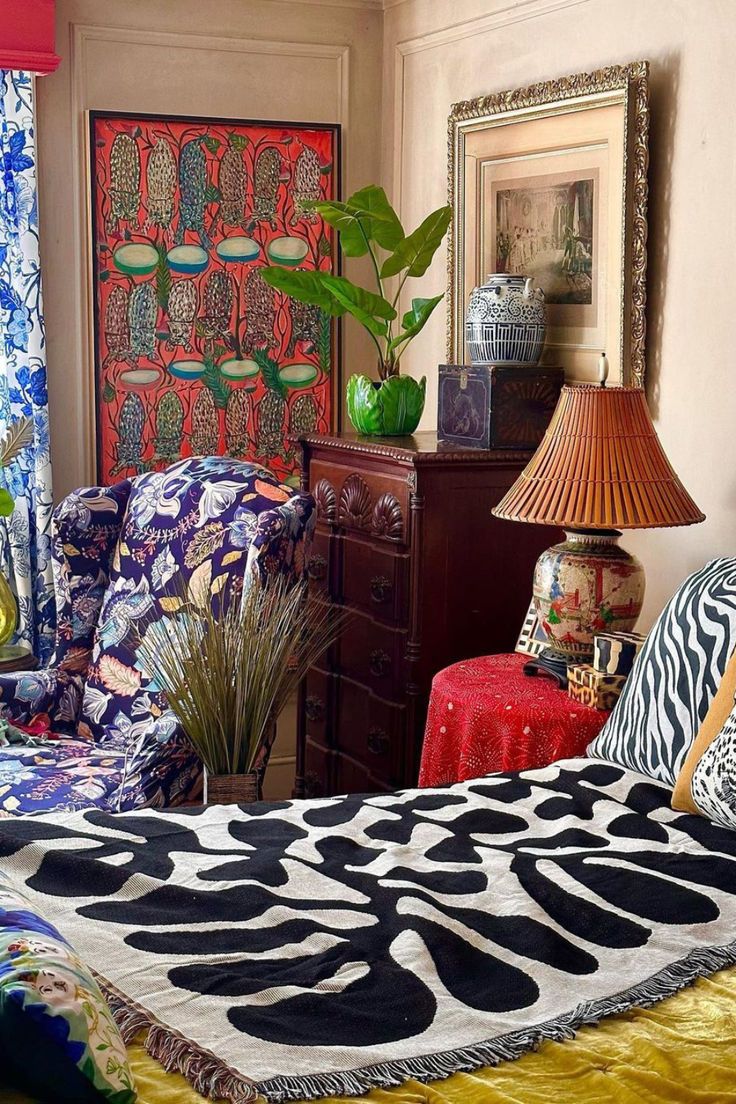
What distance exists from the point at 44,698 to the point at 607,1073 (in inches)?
87.8

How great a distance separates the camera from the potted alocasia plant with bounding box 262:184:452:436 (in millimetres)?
3668

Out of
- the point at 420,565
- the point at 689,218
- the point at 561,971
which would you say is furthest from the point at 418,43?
the point at 561,971

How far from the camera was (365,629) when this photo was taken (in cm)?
361

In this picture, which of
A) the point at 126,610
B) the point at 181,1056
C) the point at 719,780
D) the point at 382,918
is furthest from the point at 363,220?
the point at 181,1056

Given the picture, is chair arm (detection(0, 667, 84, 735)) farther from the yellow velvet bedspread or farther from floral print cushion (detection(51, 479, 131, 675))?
the yellow velvet bedspread

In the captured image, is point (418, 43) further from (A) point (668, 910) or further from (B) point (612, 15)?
(A) point (668, 910)

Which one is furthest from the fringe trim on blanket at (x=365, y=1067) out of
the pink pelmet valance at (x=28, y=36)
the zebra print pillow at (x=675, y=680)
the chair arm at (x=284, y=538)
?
the pink pelmet valance at (x=28, y=36)

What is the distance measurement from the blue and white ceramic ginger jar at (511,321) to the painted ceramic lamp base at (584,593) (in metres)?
0.67

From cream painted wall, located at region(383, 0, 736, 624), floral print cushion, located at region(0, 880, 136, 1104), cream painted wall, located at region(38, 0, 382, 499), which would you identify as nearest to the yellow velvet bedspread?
floral print cushion, located at region(0, 880, 136, 1104)

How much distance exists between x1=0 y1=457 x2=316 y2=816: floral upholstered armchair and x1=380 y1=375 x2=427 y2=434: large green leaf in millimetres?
426

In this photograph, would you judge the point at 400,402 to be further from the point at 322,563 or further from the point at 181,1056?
the point at 181,1056

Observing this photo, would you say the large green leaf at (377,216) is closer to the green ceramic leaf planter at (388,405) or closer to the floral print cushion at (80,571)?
the green ceramic leaf planter at (388,405)

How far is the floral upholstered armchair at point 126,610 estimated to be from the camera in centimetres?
296

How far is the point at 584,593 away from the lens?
9.61ft
